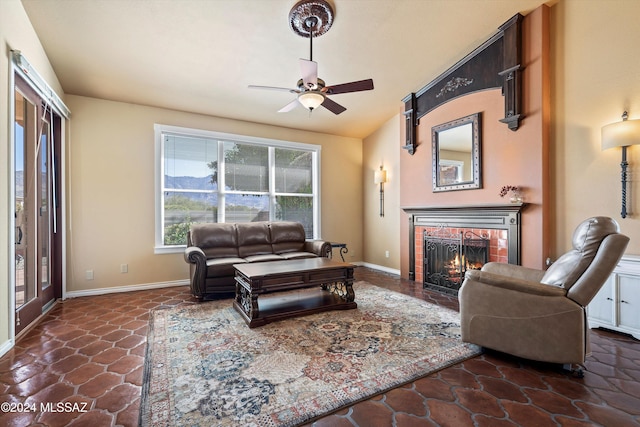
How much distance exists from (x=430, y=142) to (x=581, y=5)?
208 cm

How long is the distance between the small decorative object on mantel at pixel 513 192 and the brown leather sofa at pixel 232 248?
2.48m

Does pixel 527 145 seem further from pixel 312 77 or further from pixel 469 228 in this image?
pixel 312 77

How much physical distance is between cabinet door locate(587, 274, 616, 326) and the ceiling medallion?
3.69m

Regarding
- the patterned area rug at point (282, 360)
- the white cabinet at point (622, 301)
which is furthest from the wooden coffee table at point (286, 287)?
the white cabinet at point (622, 301)

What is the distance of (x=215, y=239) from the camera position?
437 cm

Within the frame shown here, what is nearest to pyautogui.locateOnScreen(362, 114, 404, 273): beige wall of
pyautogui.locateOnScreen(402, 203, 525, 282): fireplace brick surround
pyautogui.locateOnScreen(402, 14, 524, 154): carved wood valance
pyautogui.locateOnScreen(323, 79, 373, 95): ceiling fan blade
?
pyautogui.locateOnScreen(402, 203, 525, 282): fireplace brick surround

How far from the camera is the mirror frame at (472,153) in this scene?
12.4 feet


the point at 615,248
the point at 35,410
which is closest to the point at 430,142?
the point at 615,248

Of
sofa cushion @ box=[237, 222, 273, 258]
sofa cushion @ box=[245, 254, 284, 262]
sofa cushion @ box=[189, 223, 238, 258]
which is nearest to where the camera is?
sofa cushion @ box=[245, 254, 284, 262]

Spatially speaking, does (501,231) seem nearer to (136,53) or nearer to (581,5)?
(581,5)

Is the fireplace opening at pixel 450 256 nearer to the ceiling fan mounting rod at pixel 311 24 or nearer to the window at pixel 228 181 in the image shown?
the window at pixel 228 181

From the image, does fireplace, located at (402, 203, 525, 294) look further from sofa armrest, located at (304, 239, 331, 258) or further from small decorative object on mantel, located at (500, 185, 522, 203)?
sofa armrest, located at (304, 239, 331, 258)

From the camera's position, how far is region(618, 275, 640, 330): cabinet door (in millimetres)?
2562

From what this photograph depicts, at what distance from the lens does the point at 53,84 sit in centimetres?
A: 348
